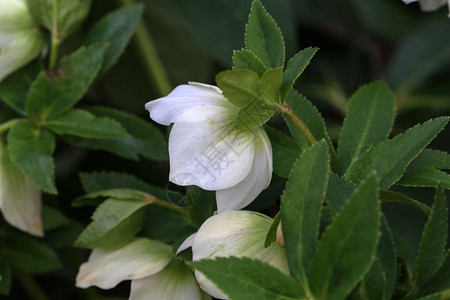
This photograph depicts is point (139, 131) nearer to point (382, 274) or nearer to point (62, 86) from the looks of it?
point (62, 86)

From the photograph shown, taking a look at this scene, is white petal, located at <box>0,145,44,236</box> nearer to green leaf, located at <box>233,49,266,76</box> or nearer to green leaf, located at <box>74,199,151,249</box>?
green leaf, located at <box>74,199,151,249</box>

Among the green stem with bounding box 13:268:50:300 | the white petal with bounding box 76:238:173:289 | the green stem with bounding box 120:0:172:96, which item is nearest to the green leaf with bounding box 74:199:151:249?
the white petal with bounding box 76:238:173:289

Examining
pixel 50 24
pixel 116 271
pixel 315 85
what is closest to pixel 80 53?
pixel 50 24

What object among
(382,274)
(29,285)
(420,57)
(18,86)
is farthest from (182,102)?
(420,57)

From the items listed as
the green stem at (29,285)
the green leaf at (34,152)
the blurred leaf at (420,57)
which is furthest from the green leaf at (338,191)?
the blurred leaf at (420,57)

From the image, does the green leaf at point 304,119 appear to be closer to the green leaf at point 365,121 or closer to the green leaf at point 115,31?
the green leaf at point 365,121
